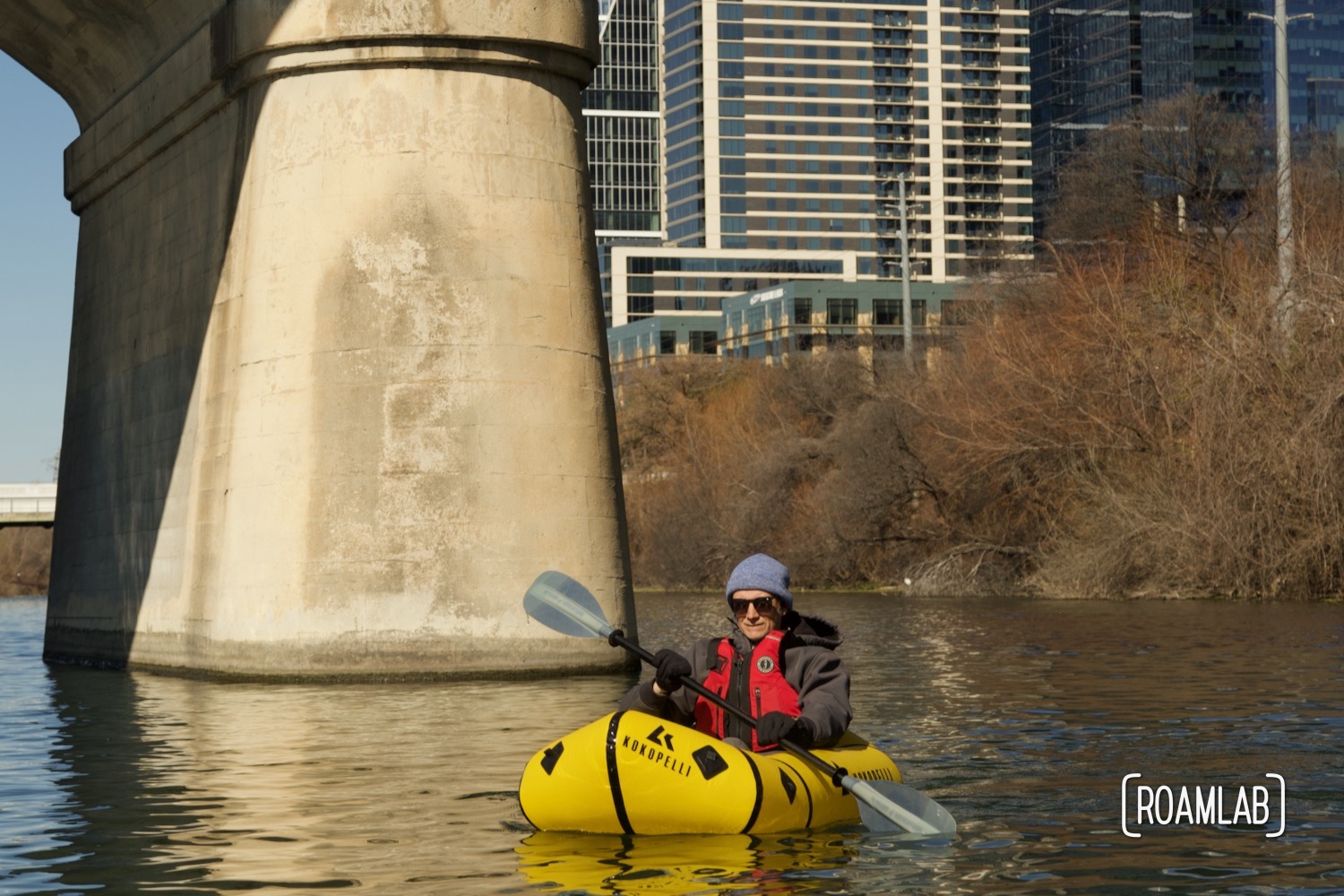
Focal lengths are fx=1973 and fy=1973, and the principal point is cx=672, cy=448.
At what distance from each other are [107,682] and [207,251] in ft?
16.3

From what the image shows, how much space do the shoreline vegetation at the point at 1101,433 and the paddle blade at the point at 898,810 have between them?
22.4m

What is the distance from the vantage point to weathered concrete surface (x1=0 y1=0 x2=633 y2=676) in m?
19.5

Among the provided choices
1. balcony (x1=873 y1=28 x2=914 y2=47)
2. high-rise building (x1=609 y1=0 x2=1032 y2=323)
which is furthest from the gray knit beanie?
balcony (x1=873 y1=28 x2=914 y2=47)

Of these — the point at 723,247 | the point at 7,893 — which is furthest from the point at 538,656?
the point at 723,247

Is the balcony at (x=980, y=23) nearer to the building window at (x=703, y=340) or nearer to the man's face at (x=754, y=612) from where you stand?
the building window at (x=703, y=340)

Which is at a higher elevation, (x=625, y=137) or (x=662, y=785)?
(x=625, y=137)

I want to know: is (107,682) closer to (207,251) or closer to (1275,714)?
(207,251)

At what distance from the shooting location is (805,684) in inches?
392

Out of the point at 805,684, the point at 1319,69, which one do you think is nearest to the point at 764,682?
the point at 805,684

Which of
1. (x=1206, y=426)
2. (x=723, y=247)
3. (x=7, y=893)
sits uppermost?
(x=723, y=247)

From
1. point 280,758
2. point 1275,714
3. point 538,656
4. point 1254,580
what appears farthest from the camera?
point 1254,580

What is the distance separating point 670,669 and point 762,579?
2.18 feet

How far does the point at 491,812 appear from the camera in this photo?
1054 centimetres

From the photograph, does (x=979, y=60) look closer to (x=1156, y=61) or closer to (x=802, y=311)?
(x=1156, y=61)
